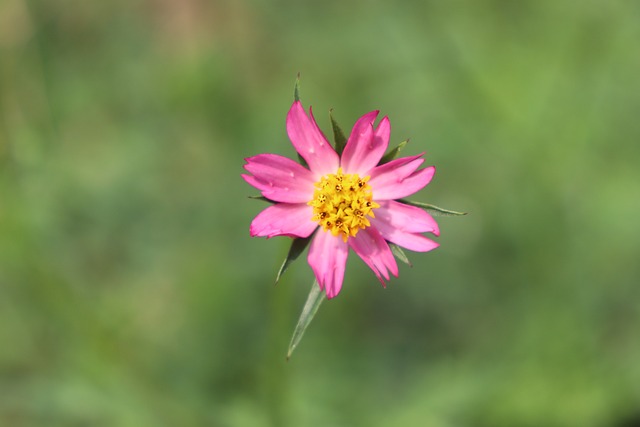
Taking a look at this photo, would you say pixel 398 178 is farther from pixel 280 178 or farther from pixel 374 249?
pixel 280 178

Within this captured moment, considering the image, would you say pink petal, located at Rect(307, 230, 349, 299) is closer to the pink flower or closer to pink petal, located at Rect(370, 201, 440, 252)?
the pink flower

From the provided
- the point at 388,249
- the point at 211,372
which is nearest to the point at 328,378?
the point at 211,372

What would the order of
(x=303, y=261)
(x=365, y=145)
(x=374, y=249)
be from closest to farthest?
(x=365, y=145)
(x=374, y=249)
(x=303, y=261)

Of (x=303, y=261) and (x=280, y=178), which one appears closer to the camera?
(x=280, y=178)

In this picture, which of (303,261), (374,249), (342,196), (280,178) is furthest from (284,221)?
(303,261)

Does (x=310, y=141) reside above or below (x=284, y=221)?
above

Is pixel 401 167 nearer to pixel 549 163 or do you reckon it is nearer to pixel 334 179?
pixel 334 179

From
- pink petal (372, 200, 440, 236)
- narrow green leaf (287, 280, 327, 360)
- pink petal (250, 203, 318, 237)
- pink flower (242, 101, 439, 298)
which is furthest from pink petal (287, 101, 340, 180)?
narrow green leaf (287, 280, 327, 360)
